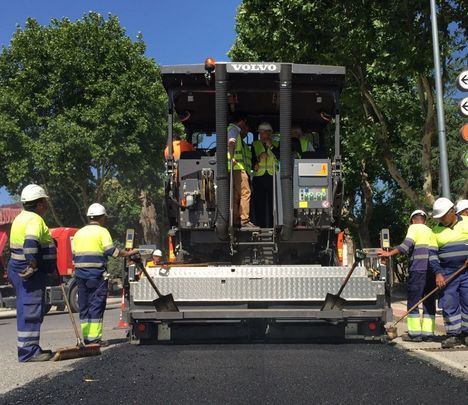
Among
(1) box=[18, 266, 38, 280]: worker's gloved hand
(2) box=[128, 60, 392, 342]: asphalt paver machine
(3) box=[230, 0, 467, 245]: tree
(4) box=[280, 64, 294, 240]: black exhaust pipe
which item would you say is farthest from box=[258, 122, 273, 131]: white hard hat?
(3) box=[230, 0, 467, 245]: tree

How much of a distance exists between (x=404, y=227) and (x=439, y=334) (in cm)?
1755

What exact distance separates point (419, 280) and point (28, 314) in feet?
16.2

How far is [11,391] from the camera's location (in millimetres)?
5215

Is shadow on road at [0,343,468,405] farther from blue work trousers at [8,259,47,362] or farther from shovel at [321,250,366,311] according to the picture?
shovel at [321,250,366,311]

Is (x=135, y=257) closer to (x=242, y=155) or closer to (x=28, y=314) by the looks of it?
(x=28, y=314)

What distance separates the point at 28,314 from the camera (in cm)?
675

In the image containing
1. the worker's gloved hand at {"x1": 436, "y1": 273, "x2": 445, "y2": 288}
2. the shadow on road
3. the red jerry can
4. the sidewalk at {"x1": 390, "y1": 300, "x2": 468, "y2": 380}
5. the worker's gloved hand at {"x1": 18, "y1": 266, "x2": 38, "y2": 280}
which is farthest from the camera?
the red jerry can

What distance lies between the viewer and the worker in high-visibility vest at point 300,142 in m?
8.33

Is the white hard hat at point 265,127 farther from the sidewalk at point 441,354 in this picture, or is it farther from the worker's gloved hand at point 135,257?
the sidewalk at point 441,354

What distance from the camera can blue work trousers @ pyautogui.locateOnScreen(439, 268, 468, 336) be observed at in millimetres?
7699

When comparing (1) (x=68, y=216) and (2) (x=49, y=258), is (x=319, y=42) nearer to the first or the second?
(2) (x=49, y=258)

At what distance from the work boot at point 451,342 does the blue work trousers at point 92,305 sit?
4.06 meters

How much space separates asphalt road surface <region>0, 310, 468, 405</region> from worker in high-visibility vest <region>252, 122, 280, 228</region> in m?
1.65

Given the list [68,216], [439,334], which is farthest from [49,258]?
[68,216]
